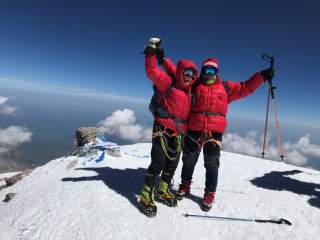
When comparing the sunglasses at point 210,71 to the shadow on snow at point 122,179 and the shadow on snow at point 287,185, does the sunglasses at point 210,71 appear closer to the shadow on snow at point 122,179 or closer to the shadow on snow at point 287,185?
the shadow on snow at point 122,179

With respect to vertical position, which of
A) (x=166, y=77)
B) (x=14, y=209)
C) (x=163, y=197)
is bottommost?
(x=14, y=209)

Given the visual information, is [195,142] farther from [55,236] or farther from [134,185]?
[55,236]

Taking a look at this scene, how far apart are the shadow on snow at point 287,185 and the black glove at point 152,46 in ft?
20.8

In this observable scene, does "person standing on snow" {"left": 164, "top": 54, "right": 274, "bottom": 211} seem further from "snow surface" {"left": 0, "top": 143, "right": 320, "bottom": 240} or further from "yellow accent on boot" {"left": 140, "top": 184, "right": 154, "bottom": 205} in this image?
"yellow accent on boot" {"left": 140, "top": 184, "right": 154, "bottom": 205}

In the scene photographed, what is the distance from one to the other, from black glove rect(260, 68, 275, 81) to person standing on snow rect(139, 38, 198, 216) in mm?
2053

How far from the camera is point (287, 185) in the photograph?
9391 mm

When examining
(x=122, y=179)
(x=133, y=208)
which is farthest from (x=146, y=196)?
(x=122, y=179)

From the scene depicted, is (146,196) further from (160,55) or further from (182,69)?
(160,55)

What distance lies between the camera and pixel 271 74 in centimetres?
711

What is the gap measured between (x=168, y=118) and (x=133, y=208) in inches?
94.3

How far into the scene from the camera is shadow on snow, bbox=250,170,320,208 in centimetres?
843

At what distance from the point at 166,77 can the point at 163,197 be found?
3.15m

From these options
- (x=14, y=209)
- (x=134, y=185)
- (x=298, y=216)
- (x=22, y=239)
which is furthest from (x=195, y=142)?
(x=14, y=209)

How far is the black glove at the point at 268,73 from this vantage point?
280 inches
